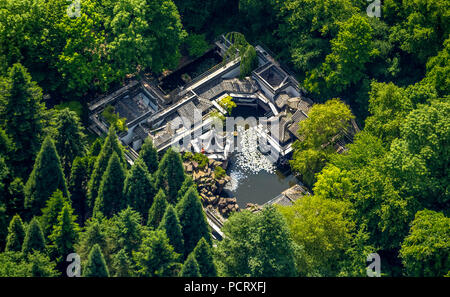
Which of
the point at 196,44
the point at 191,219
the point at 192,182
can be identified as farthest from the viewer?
the point at 196,44

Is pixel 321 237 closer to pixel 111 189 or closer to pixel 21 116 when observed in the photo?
pixel 111 189

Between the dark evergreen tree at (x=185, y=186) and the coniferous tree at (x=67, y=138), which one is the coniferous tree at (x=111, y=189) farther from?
the coniferous tree at (x=67, y=138)

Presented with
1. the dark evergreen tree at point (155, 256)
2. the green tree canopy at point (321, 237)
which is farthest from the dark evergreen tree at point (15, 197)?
the green tree canopy at point (321, 237)

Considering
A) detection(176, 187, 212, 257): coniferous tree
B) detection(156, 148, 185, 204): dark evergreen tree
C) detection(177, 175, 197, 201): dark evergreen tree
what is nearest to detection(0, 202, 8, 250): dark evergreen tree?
detection(156, 148, 185, 204): dark evergreen tree

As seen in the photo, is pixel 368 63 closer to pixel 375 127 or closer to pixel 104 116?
pixel 375 127

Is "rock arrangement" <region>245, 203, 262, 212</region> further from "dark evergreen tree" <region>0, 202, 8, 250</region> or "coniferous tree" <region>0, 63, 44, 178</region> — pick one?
"dark evergreen tree" <region>0, 202, 8, 250</region>

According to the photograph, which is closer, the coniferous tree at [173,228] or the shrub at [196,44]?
the coniferous tree at [173,228]

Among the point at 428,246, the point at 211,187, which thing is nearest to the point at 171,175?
the point at 211,187
